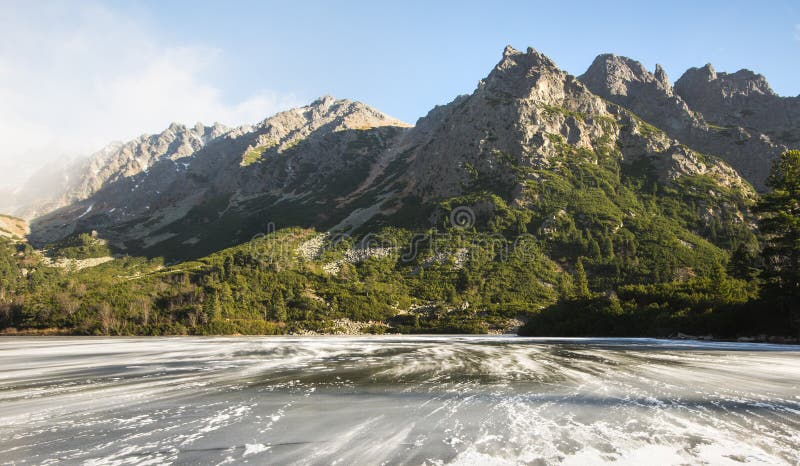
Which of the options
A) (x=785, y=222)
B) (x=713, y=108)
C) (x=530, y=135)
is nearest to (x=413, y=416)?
(x=785, y=222)

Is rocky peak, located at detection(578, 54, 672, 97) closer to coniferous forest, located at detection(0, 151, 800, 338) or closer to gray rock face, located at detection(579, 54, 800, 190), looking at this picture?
gray rock face, located at detection(579, 54, 800, 190)

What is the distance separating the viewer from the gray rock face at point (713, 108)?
139750 mm

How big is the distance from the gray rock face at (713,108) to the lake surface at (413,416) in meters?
160

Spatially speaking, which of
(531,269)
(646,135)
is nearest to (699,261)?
(531,269)

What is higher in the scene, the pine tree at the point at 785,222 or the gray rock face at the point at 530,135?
the gray rock face at the point at 530,135

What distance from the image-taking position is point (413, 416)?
8719mm

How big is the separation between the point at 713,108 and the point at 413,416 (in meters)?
218

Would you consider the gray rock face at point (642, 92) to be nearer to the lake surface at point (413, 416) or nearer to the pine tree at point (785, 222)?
the pine tree at point (785, 222)

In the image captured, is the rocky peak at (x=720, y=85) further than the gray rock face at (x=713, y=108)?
Yes

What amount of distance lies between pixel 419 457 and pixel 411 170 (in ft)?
525

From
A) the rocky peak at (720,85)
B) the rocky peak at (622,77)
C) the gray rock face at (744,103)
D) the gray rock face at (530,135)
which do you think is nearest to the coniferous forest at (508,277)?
the gray rock face at (530,135)

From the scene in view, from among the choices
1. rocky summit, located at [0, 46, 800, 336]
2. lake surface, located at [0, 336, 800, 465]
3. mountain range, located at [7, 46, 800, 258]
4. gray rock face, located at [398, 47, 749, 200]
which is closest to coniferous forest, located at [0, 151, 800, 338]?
rocky summit, located at [0, 46, 800, 336]

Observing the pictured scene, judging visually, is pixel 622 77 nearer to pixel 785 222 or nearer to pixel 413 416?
pixel 785 222

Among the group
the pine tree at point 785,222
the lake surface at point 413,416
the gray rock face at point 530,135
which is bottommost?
the lake surface at point 413,416
